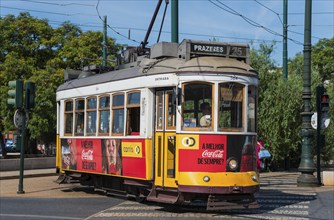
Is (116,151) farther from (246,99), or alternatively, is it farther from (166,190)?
(246,99)

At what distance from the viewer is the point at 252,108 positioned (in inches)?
461

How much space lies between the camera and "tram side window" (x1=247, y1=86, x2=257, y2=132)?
11592mm

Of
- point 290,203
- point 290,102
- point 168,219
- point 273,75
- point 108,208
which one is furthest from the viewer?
point 273,75

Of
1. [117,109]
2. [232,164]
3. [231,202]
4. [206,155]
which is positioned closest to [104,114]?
[117,109]

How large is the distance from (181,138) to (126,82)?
249 cm

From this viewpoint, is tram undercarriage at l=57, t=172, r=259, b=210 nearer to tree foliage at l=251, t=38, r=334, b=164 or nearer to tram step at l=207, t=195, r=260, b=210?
tram step at l=207, t=195, r=260, b=210

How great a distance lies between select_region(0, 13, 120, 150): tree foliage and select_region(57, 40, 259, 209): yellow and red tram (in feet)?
53.8

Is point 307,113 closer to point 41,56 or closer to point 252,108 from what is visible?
point 252,108

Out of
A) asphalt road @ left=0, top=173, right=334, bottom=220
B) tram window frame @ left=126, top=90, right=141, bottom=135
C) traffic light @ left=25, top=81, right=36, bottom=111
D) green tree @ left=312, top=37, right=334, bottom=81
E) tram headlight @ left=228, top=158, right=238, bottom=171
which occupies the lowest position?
asphalt road @ left=0, top=173, right=334, bottom=220

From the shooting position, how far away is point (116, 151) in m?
13.0

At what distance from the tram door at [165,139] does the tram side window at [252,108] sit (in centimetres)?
170

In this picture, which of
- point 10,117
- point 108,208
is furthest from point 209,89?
point 10,117

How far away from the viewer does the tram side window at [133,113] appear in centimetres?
1231

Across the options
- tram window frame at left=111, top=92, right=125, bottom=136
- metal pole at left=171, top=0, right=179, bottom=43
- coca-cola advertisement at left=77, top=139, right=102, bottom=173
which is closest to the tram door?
tram window frame at left=111, top=92, right=125, bottom=136
